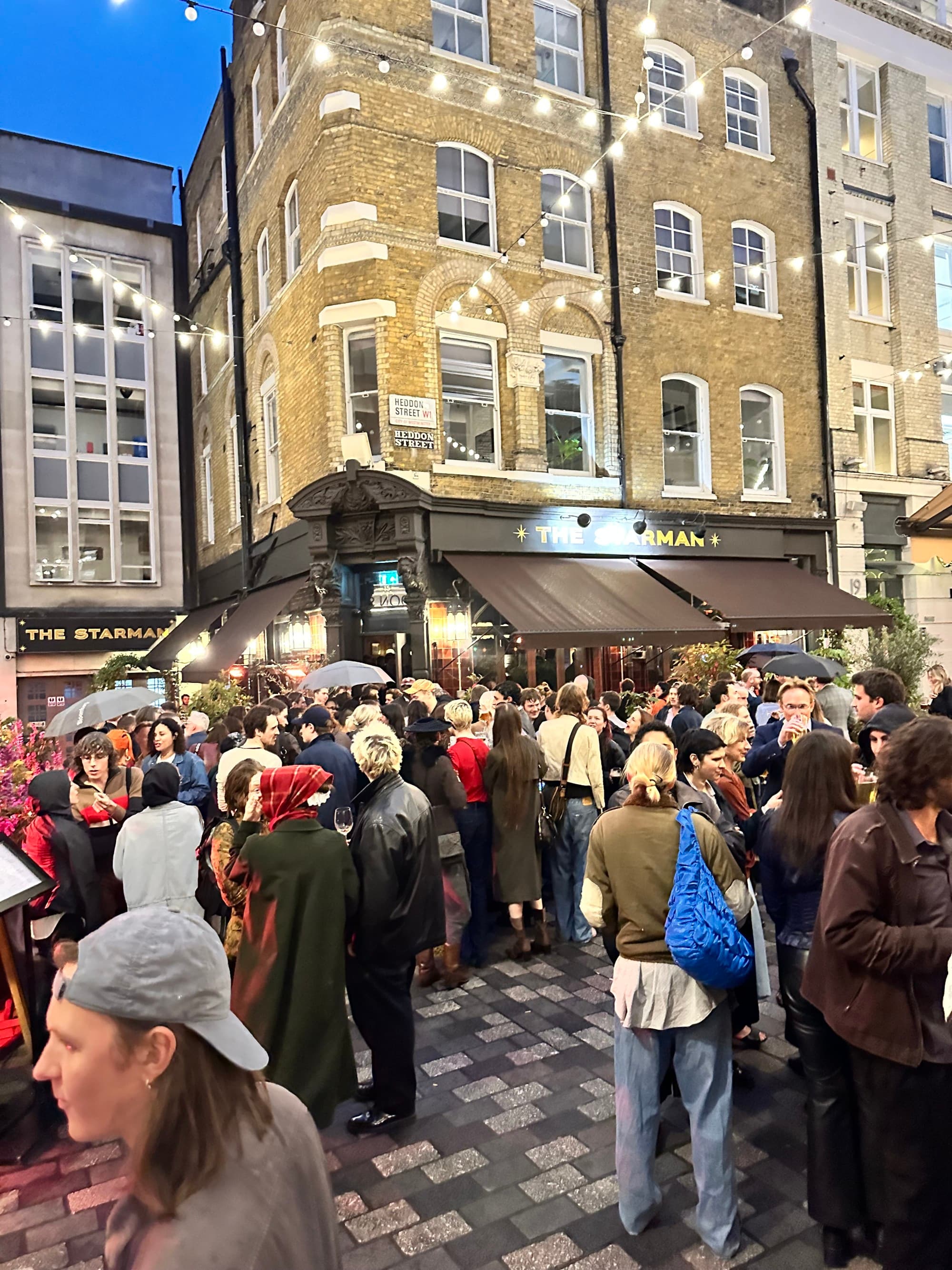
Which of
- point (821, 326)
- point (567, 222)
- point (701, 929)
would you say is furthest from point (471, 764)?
point (821, 326)

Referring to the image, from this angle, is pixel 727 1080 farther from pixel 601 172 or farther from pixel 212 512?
pixel 212 512

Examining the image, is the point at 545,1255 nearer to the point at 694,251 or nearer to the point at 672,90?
the point at 694,251

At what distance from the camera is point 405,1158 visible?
3.74 m

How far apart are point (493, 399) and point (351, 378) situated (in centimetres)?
238

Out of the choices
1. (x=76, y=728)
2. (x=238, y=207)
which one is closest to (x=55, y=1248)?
(x=76, y=728)

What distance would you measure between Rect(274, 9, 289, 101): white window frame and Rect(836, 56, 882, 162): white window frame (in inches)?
443

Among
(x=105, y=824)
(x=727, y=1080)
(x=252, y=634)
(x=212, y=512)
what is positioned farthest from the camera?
(x=212, y=512)

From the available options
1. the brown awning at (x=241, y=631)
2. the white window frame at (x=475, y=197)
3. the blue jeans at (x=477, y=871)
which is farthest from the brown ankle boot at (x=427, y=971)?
the white window frame at (x=475, y=197)

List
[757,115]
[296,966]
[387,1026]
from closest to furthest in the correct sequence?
[296,966], [387,1026], [757,115]

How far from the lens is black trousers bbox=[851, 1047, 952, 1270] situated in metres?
2.75

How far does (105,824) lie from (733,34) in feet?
59.9

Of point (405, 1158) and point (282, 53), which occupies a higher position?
point (282, 53)

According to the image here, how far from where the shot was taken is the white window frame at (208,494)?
2014 cm

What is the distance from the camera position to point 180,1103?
1282 millimetres
